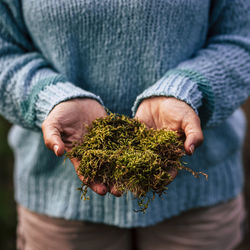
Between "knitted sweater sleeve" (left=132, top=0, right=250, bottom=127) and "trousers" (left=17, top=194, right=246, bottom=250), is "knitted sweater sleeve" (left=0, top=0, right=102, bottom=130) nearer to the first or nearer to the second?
"knitted sweater sleeve" (left=132, top=0, right=250, bottom=127)

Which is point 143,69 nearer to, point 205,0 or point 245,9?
point 205,0

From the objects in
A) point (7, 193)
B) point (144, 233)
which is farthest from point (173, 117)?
point (7, 193)

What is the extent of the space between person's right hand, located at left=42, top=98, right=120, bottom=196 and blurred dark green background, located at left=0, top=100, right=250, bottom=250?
7.19 feet

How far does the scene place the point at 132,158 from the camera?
1.11 metres

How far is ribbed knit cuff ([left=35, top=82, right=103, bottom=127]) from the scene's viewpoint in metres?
1.19

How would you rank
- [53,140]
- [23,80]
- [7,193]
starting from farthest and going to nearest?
[7,193]
[23,80]
[53,140]

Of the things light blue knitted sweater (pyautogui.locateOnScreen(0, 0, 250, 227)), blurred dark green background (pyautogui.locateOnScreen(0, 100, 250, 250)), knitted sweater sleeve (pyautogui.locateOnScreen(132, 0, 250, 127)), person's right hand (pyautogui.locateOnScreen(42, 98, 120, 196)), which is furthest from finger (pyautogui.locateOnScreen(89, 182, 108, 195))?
blurred dark green background (pyautogui.locateOnScreen(0, 100, 250, 250))

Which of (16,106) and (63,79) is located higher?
(63,79)

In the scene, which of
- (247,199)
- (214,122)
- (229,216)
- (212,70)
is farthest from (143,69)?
(247,199)

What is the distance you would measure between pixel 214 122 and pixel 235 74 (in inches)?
9.8

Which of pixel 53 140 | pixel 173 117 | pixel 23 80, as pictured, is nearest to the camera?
pixel 53 140

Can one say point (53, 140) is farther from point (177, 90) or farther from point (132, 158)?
point (177, 90)

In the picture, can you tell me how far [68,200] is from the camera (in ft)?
4.96

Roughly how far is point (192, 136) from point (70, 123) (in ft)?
1.63
